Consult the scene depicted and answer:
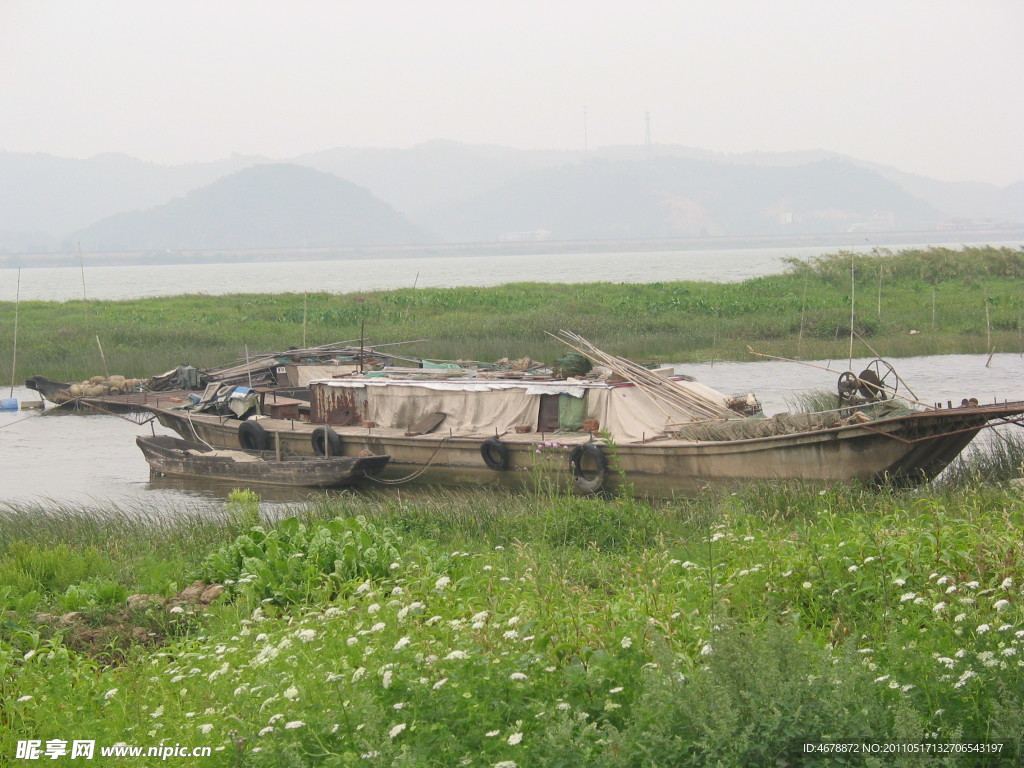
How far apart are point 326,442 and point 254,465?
132cm

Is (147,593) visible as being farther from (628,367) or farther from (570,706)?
(628,367)

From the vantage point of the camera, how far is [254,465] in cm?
1803

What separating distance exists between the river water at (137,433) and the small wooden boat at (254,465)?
1.12 feet

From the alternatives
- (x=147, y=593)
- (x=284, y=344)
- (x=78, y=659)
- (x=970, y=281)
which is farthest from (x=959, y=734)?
(x=970, y=281)

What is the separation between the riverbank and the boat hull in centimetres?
293

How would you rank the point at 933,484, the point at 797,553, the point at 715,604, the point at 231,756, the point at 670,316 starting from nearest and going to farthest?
the point at 231,756, the point at 715,604, the point at 797,553, the point at 933,484, the point at 670,316

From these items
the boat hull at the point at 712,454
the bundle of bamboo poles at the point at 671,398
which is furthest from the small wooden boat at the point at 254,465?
the bundle of bamboo poles at the point at 671,398

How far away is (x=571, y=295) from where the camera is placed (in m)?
46.6

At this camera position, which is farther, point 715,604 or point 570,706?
point 715,604

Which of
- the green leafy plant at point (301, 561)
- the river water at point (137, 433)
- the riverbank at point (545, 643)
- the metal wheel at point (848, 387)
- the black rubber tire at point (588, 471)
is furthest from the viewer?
the river water at point (137, 433)

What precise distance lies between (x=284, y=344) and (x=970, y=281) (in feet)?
101

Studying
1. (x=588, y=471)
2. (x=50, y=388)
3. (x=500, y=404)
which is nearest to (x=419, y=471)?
(x=500, y=404)

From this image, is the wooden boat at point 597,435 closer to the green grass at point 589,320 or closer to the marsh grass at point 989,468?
the marsh grass at point 989,468

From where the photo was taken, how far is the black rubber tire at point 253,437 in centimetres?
1936
